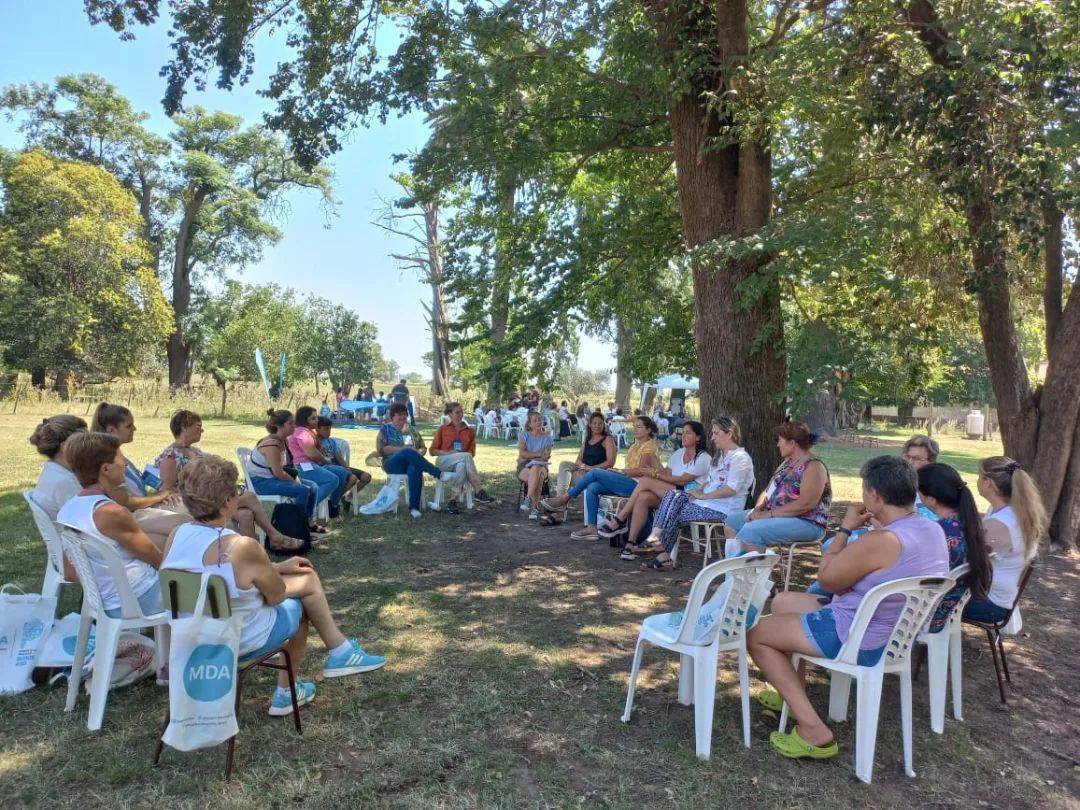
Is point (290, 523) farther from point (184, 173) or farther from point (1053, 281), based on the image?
point (184, 173)

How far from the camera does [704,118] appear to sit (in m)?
7.34

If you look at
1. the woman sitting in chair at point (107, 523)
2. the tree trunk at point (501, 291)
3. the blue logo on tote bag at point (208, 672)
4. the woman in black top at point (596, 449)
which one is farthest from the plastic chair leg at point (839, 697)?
the tree trunk at point (501, 291)

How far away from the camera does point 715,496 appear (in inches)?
236

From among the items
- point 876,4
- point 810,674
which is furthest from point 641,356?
point 810,674

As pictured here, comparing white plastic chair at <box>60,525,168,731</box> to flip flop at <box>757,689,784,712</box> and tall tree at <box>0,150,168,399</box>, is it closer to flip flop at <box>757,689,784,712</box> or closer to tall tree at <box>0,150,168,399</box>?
flip flop at <box>757,689,784,712</box>

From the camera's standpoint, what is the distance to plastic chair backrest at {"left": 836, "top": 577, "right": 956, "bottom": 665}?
110 inches

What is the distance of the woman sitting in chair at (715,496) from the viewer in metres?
5.91

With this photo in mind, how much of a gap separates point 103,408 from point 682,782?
158 inches

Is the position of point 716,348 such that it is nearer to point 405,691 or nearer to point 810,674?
point 810,674

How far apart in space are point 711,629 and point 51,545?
3265mm

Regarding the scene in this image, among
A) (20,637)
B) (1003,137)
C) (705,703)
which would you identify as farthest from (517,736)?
(1003,137)

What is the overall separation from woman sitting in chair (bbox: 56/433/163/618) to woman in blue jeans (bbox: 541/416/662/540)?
4655 millimetres

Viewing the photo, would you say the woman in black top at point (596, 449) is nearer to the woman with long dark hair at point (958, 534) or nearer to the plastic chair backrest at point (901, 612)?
the woman with long dark hair at point (958, 534)

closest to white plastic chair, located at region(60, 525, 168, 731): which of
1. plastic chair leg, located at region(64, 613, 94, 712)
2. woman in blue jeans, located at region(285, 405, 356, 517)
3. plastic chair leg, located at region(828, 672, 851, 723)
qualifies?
plastic chair leg, located at region(64, 613, 94, 712)
